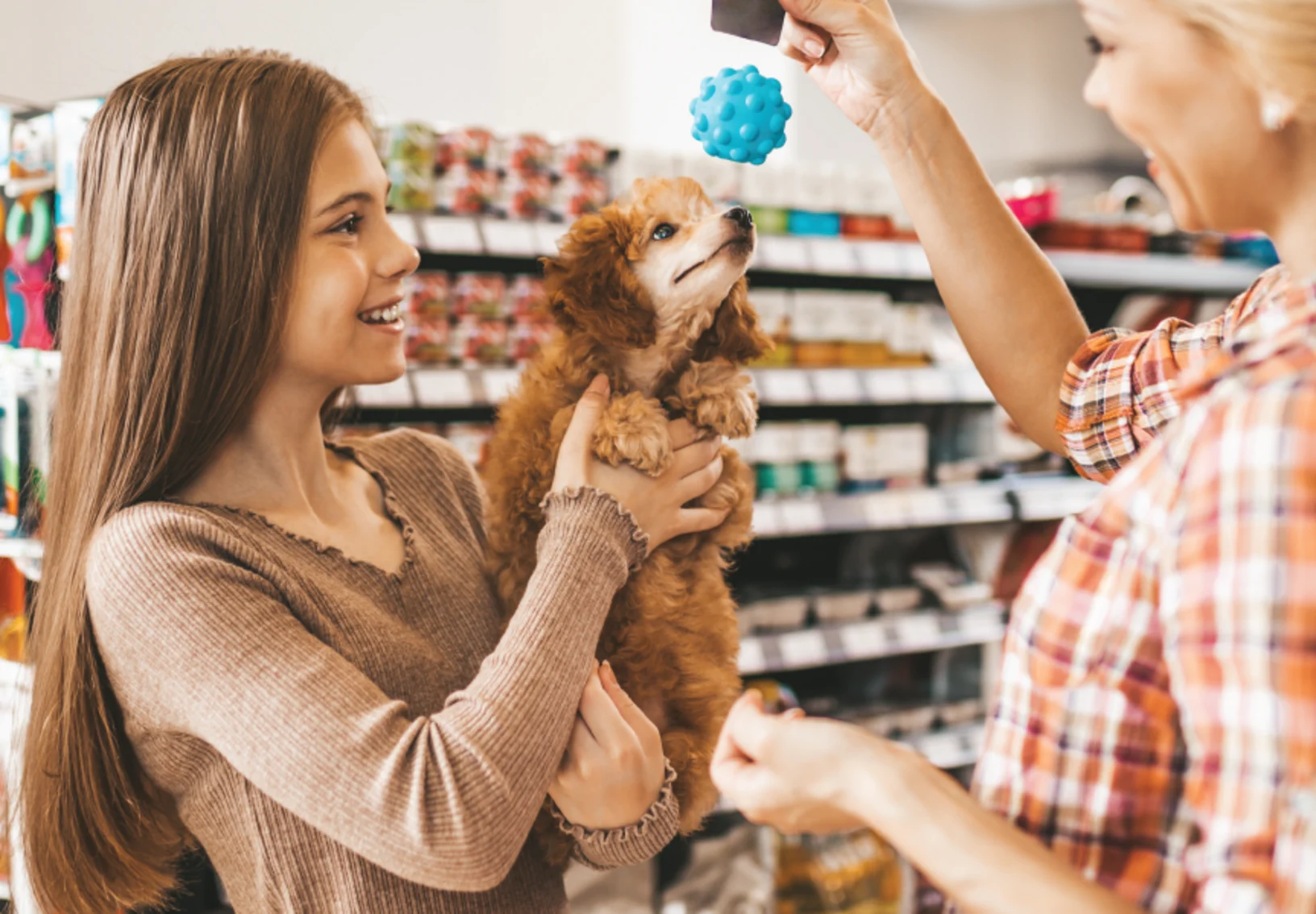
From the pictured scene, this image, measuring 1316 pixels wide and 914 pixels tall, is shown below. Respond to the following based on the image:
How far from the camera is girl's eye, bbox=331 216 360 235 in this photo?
4.23 ft

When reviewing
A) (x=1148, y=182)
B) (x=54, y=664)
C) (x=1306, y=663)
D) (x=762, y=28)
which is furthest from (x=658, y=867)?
(x=1148, y=182)

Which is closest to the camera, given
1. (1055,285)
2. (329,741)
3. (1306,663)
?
(1306,663)

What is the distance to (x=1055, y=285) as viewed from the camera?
1.40 metres

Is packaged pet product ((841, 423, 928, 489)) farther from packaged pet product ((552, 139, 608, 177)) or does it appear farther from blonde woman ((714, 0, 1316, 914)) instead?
blonde woman ((714, 0, 1316, 914))

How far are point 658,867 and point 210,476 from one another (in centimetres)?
213

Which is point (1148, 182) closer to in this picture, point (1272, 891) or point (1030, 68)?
point (1030, 68)

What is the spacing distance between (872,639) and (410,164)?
2.04m

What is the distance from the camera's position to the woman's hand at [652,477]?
1.32m

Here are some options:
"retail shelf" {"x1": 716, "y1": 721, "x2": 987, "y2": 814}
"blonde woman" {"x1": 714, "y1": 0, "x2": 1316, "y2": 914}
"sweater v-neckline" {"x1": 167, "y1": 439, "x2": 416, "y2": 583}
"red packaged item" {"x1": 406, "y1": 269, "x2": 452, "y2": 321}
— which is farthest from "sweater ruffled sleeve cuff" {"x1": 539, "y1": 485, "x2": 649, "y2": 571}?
"retail shelf" {"x1": 716, "y1": 721, "x2": 987, "y2": 814}

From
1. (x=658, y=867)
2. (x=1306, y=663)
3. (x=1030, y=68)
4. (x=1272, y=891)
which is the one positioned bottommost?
(x=658, y=867)

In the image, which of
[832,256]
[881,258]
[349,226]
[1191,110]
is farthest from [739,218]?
[881,258]

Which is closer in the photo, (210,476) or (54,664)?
(54,664)

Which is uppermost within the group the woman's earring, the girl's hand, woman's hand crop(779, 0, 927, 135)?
woman's hand crop(779, 0, 927, 135)

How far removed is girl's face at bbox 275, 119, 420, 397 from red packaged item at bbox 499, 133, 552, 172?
150 cm
